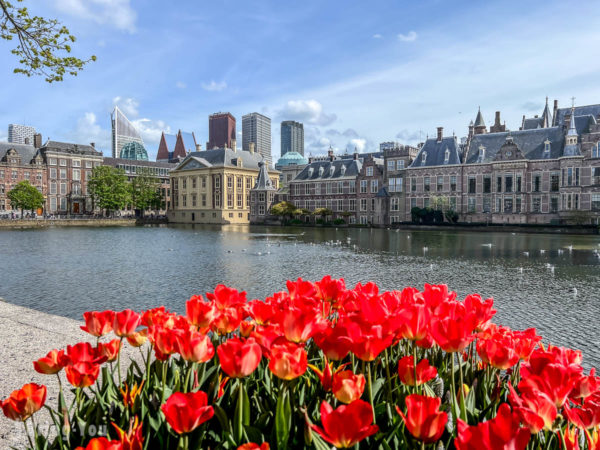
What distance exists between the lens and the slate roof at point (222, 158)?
3440 inches

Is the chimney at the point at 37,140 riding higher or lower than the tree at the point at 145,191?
higher

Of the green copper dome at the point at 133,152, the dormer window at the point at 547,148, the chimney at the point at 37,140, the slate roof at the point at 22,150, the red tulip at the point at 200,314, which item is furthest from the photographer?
the green copper dome at the point at 133,152

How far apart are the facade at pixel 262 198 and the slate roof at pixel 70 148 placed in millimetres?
38444

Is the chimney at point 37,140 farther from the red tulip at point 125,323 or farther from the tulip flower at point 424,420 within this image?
the tulip flower at point 424,420

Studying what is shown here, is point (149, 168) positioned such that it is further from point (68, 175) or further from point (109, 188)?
point (109, 188)

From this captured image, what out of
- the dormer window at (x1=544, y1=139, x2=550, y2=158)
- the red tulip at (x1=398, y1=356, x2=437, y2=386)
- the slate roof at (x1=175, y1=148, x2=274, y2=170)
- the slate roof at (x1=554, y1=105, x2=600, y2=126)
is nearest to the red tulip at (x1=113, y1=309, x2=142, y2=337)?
the red tulip at (x1=398, y1=356, x2=437, y2=386)

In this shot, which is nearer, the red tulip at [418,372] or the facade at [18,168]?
the red tulip at [418,372]

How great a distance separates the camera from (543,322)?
10.0 m

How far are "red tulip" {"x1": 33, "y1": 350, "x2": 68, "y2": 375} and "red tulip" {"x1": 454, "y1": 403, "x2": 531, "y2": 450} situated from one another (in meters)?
1.94

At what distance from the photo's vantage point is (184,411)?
1.69 m

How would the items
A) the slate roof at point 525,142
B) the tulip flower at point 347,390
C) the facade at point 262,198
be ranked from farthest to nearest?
the facade at point 262,198, the slate roof at point 525,142, the tulip flower at point 347,390

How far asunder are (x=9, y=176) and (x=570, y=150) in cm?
9152

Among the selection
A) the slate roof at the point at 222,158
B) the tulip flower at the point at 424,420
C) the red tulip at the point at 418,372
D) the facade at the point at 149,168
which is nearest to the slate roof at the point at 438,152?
the slate roof at the point at 222,158

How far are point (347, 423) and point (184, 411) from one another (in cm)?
62
